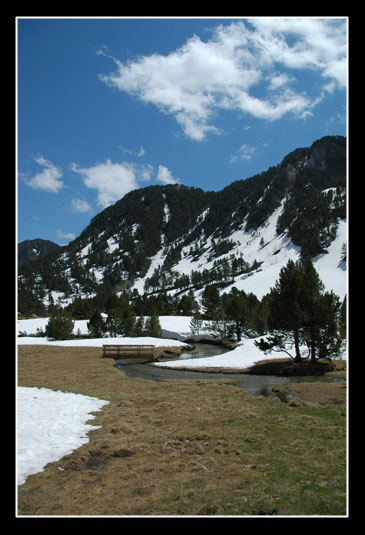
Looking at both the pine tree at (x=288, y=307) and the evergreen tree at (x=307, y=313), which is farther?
the pine tree at (x=288, y=307)

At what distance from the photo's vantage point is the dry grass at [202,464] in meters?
7.60

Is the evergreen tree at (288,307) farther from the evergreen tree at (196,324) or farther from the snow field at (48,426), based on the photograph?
the evergreen tree at (196,324)

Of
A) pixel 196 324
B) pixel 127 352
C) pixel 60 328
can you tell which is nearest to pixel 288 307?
pixel 127 352

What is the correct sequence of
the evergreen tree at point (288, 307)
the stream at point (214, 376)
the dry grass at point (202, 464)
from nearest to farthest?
the dry grass at point (202, 464) < the stream at point (214, 376) < the evergreen tree at point (288, 307)

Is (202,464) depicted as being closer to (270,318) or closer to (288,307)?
(288,307)

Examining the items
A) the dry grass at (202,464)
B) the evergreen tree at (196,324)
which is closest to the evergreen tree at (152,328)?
the evergreen tree at (196,324)

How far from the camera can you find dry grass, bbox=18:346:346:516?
7.60 metres

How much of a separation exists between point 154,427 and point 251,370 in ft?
81.5

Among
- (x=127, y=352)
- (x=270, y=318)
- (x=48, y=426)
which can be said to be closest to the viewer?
(x=48, y=426)

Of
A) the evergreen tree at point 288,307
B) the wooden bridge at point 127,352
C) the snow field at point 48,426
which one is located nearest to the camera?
the snow field at point 48,426

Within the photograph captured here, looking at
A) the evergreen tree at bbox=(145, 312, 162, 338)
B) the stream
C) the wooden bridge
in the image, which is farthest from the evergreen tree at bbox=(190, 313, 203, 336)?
the stream

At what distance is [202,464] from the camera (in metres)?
10.4
